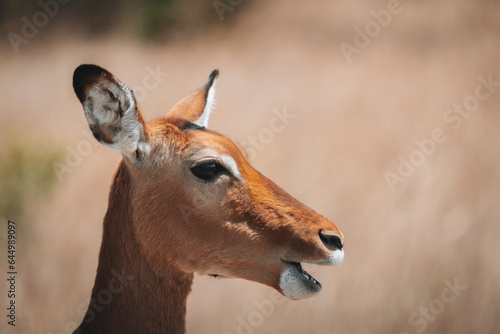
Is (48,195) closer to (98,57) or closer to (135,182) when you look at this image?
(98,57)

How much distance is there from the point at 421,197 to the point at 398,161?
41.3 inches

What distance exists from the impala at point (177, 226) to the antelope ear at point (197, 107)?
0.74 meters

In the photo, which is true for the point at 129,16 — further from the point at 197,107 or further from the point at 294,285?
the point at 294,285

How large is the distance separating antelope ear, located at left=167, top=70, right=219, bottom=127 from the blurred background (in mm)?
4160

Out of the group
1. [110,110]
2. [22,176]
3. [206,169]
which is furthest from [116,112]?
[22,176]

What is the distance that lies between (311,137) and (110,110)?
7.73 m

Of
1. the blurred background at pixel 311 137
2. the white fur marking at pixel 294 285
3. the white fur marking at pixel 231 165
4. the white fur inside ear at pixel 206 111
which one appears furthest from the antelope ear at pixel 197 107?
the blurred background at pixel 311 137

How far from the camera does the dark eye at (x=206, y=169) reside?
170 inches

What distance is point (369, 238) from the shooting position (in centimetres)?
982

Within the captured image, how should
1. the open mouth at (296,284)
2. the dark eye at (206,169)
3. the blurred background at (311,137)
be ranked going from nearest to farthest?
the open mouth at (296,284) → the dark eye at (206,169) → the blurred background at (311,137)

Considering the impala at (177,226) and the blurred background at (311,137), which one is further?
the blurred background at (311,137)

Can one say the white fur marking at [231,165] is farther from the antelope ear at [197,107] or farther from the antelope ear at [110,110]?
the antelope ear at [197,107]

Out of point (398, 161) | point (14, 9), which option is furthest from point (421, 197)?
point (14, 9)

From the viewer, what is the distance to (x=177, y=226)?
436cm
